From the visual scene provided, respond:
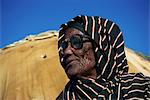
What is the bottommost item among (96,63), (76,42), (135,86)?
(135,86)

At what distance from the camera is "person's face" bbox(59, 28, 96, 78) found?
2.24m

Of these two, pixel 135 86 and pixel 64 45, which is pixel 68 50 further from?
pixel 135 86

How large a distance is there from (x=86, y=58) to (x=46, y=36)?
23.6 ft

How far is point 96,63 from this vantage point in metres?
2.27

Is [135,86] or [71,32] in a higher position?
[71,32]

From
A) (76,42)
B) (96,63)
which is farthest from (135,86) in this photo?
(76,42)

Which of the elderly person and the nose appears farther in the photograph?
the nose

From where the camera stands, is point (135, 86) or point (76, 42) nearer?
point (135, 86)

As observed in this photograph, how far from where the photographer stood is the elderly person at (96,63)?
7.18ft

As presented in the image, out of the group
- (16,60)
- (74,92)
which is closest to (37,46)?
(16,60)

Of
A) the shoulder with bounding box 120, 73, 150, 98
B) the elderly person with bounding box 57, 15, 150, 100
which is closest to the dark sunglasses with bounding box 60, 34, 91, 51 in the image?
the elderly person with bounding box 57, 15, 150, 100

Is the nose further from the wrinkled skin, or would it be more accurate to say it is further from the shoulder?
the shoulder

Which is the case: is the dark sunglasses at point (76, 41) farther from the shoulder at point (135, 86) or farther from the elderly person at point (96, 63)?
the shoulder at point (135, 86)

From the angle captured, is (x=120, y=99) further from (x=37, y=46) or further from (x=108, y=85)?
(x=37, y=46)
